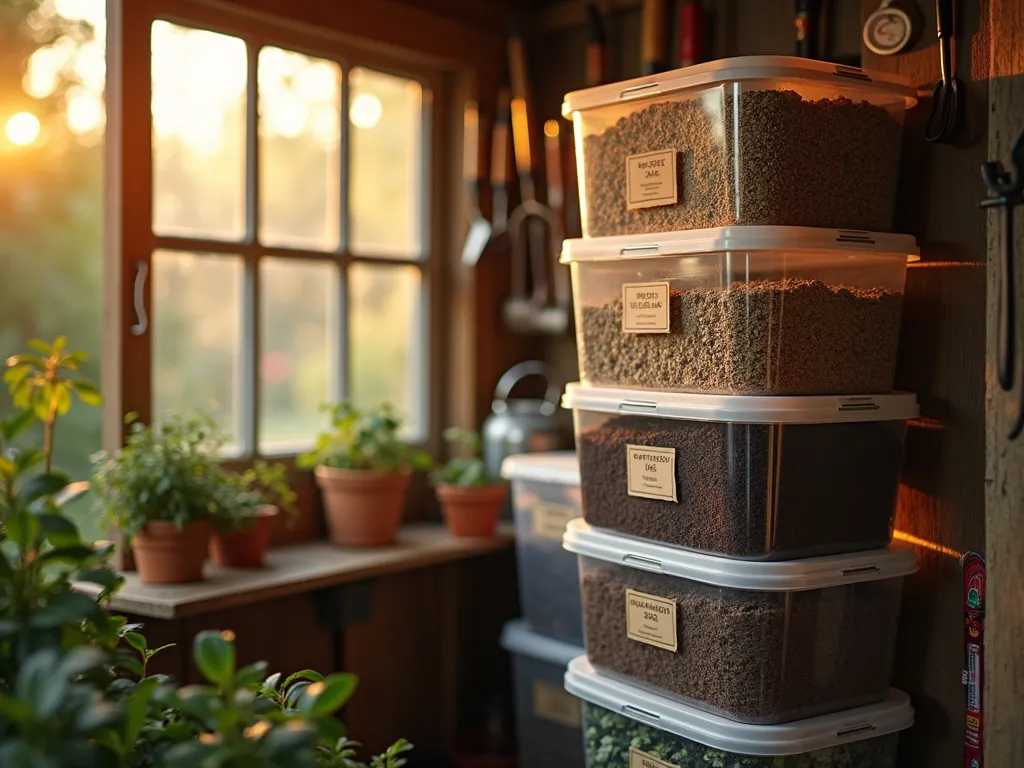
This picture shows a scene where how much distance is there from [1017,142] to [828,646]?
0.73 m

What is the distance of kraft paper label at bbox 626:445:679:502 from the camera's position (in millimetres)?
1543

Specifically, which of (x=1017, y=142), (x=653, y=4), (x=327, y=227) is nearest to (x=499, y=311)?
(x=327, y=227)

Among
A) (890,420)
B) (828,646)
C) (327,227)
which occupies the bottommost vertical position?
(828,646)

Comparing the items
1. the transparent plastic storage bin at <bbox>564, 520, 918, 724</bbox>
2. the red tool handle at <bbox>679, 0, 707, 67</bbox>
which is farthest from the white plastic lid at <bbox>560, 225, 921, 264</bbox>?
the red tool handle at <bbox>679, 0, 707, 67</bbox>

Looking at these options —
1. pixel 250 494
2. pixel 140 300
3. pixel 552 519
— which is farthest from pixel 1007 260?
pixel 140 300

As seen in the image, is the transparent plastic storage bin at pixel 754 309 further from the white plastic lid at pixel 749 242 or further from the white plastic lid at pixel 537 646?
the white plastic lid at pixel 537 646

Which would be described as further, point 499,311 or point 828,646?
point 499,311

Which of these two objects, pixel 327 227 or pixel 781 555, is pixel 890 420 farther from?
pixel 327 227

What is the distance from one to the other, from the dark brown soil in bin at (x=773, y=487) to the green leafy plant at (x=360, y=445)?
0.65 metres

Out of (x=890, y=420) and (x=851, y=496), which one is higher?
(x=890, y=420)

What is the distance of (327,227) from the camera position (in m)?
2.24

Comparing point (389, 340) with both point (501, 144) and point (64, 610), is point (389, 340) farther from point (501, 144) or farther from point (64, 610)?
point (64, 610)

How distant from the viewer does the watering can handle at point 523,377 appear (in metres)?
2.35

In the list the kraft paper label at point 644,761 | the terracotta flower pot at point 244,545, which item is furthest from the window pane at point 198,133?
the kraft paper label at point 644,761
